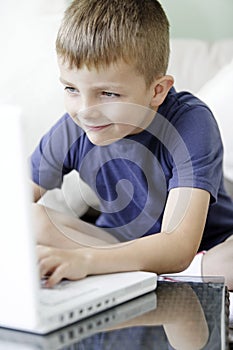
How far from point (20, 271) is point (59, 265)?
16 centimetres

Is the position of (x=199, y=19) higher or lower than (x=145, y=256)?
higher

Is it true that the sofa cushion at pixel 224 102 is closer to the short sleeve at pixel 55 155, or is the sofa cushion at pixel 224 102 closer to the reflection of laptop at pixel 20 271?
the short sleeve at pixel 55 155

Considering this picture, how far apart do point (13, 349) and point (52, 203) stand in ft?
2.82

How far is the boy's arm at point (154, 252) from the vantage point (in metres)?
0.99

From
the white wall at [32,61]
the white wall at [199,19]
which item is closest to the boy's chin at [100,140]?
the white wall at [32,61]

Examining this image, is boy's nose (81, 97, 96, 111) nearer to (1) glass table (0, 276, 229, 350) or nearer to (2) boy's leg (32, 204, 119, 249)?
(2) boy's leg (32, 204, 119, 249)

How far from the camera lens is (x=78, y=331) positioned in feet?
2.88

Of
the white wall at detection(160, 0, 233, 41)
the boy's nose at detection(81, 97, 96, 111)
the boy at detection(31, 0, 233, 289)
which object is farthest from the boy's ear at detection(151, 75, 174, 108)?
the white wall at detection(160, 0, 233, 41)

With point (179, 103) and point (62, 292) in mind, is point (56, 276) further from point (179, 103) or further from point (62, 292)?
point (179, 103)

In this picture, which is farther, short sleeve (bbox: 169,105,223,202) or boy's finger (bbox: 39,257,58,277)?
short sleeve (bbox: 169,105,223,202)

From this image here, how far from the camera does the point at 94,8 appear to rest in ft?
4.17

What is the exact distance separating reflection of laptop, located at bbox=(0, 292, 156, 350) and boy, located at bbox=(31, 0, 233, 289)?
9 cm

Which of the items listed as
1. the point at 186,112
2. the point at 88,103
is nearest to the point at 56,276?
the point at 88,103

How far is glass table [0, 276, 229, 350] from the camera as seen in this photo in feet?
2.76
